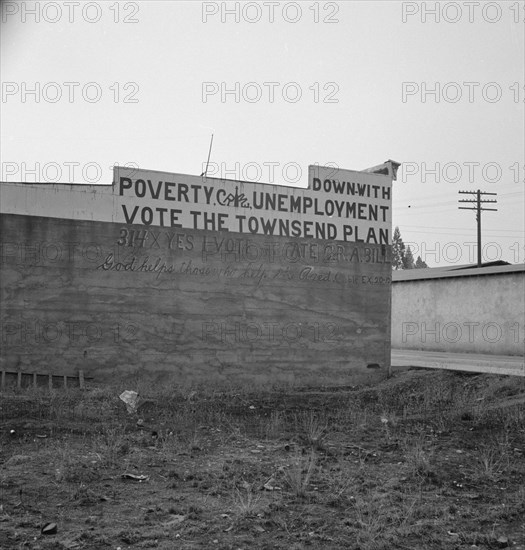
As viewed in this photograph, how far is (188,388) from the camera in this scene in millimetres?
14070

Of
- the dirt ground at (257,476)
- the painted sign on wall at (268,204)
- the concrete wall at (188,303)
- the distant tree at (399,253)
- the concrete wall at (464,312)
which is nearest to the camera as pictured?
the dirt ground at (257,476)

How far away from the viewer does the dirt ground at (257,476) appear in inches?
198

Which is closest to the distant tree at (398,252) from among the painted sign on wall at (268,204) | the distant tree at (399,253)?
the distant tree at (399,253)

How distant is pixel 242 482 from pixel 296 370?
923 centimetres

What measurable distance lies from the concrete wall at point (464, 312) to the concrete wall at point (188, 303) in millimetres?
9559

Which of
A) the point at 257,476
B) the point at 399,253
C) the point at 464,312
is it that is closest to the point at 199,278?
the point at 257,476

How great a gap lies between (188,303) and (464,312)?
50.3 feet

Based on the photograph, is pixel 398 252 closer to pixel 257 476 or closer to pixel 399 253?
pixel 399 253

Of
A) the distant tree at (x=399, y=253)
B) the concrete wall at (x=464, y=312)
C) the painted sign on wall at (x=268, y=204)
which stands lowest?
the concrete wall at (x=464, y=312)

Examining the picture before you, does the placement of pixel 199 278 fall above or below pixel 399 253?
below

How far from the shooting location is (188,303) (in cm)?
1466

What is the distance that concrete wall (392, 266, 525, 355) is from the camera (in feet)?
79.0

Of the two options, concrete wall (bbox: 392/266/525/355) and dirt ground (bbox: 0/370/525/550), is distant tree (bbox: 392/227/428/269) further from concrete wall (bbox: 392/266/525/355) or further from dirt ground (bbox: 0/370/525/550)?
dirt ground (bbox: 0/370/525/550)

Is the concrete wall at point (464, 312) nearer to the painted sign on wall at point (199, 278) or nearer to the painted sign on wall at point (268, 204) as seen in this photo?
the painted sign on wall at point (199, 278)
